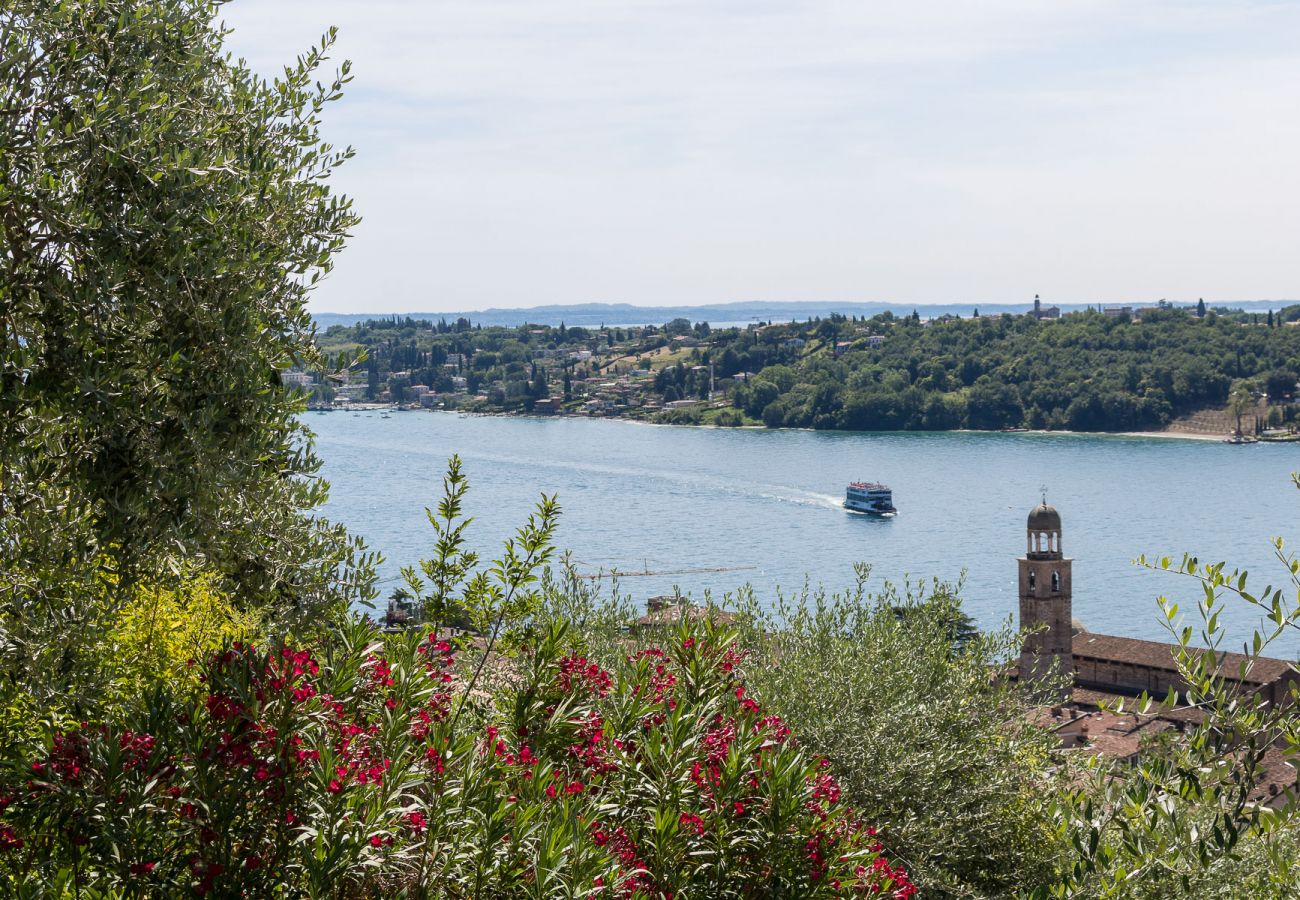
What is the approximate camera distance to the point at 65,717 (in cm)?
564

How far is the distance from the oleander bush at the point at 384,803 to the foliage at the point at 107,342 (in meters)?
0.77

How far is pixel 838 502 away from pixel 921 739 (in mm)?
75410

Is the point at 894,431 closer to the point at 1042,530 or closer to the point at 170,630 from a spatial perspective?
the point at 1042,530

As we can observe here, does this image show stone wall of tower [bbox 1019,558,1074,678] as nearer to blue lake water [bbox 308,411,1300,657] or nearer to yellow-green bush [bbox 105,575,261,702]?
blue lake water [bbox 308,411,1300,657]

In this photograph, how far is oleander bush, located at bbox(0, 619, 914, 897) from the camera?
4094mm

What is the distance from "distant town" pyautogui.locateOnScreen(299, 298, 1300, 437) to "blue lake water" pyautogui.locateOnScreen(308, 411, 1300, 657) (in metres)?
6.47

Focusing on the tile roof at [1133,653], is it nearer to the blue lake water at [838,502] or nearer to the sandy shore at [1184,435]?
the blue lake water at [838,502]

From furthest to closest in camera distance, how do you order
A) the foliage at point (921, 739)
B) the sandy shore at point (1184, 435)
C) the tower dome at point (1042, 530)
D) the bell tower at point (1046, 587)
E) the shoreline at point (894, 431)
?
the shoreline at point (894, 431), the sandy shore at point (1184, 435), the tower dome at point (1042, 530), the bell tower at point (1046, 587), the foliage at point (921, 739)

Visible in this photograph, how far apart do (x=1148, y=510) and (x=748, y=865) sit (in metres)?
82.9

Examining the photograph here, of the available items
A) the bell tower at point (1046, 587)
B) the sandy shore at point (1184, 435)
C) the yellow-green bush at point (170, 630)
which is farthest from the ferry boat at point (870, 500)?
the yellow-green bush at point (170, 630)

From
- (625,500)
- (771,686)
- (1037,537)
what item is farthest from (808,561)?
(771,686)

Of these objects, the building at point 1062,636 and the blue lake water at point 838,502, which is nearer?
the building at point 1062,636

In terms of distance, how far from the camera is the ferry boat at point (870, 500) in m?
81.2

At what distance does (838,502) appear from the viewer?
279 feet
